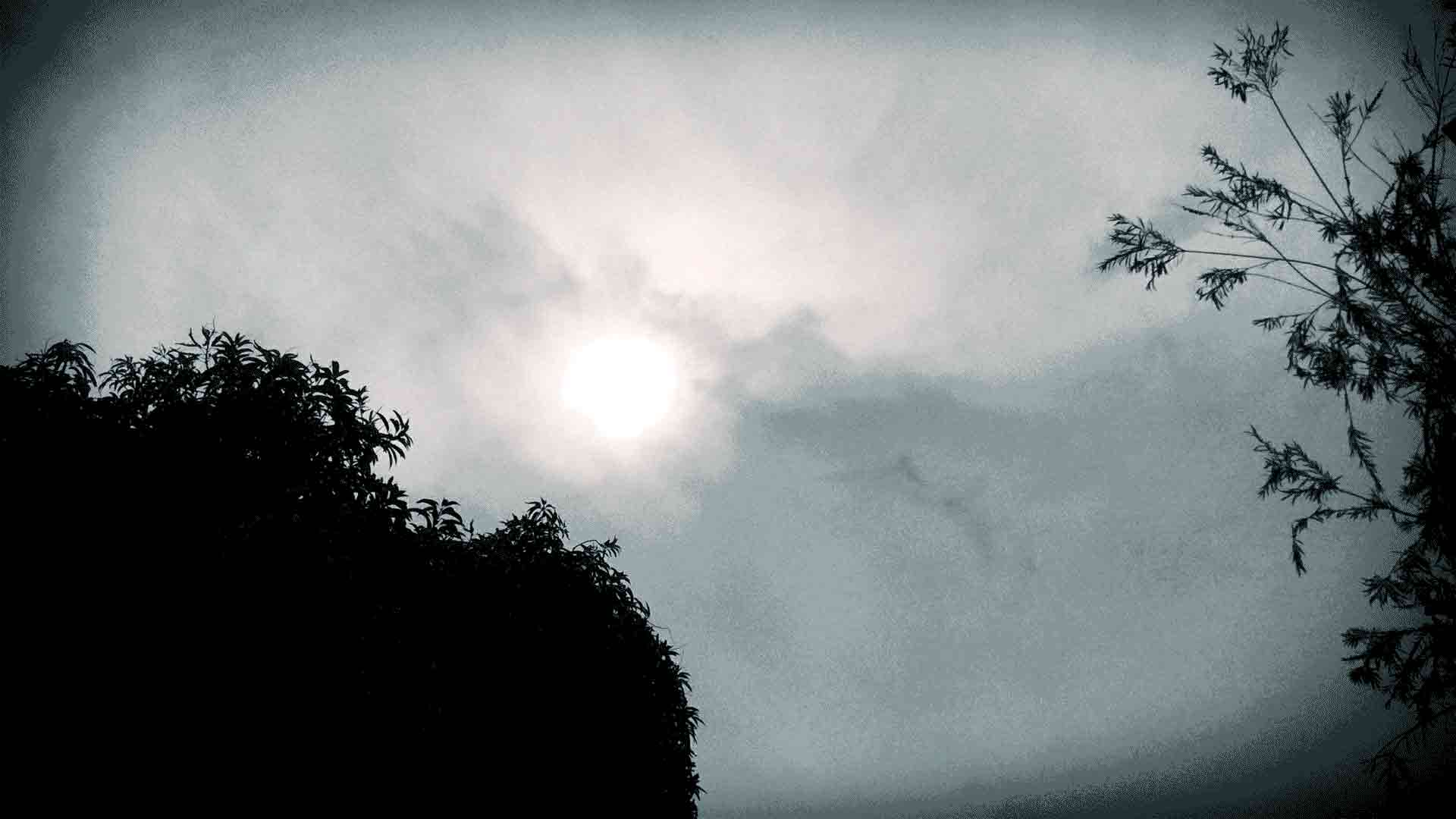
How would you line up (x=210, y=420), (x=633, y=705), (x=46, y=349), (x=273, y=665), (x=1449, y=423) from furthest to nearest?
(x=633, y=705) < (x=1449, y=423) < (x=46, y=349) < (x=210, y=420) < (x=273, y=665)

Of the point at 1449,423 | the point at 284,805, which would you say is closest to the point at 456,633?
the point at 284,805

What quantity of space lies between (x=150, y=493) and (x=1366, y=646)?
18754mm

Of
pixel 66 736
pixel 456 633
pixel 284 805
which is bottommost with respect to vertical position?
pixel 284 805

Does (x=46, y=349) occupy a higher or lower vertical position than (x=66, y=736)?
higher

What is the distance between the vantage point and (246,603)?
788 centimetres

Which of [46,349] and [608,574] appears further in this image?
[608,574]

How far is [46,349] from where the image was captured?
978cm

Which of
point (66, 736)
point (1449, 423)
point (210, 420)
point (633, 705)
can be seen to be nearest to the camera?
point (66, 736)

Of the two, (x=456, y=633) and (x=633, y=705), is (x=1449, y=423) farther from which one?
(x=456, y=633)

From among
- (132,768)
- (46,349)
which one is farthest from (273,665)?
(46,349)

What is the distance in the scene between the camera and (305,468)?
9.55 m

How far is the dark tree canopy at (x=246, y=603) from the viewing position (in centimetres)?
730

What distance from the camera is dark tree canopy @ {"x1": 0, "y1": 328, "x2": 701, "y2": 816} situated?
7297 mm

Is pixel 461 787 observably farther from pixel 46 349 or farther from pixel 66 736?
pixel 46 349
